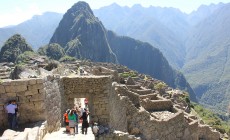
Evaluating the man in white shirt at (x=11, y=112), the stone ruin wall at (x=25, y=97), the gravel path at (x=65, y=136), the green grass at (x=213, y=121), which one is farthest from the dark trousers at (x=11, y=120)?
the green grass at (x=213, y=121)

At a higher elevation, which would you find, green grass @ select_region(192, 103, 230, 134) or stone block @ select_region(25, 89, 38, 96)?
stone block @ select_region(25, 89, 38, 96)

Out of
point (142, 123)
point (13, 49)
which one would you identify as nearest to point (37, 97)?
point (142, 123)

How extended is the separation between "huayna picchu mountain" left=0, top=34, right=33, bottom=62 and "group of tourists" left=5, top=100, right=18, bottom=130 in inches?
4706

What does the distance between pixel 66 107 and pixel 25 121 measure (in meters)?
6.10

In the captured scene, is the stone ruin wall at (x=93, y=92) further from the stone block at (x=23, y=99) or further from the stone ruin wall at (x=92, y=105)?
the stone block at (x=23, y=99)

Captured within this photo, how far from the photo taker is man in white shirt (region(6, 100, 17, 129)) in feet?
40.6

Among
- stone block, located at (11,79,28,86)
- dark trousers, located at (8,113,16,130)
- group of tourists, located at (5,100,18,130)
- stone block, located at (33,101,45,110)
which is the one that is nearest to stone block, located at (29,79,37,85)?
stone block, located at (11,79,28,86)

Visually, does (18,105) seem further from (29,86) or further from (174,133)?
(174,133)

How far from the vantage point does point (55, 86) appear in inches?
648

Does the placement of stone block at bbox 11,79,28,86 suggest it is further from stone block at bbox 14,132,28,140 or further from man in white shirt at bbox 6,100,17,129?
stone block at bbox 14,132,28,140

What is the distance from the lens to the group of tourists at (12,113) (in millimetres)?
12367

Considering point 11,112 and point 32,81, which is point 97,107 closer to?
point 32,81

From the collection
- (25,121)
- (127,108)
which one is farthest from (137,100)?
(25,121)

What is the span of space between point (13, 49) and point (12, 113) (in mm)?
130191
